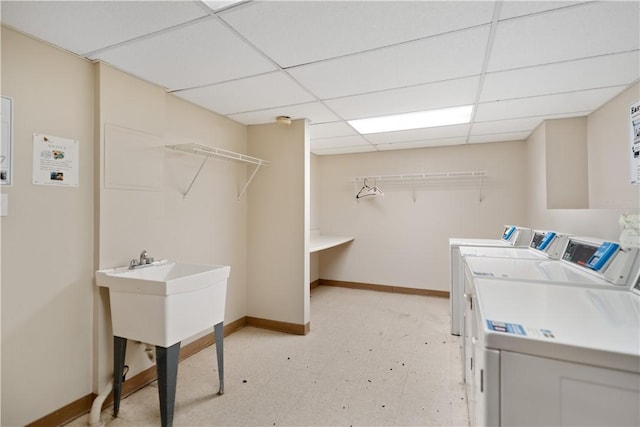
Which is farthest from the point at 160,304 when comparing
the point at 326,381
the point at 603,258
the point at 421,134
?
the point at 421,134

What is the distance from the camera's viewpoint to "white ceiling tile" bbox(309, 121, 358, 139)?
10.8 ft

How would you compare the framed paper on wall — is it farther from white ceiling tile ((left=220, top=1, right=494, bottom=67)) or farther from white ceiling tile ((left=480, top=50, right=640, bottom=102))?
white ceiling tile ((left=480, top=50, right=640, bottom=102))

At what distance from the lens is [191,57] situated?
1827mm

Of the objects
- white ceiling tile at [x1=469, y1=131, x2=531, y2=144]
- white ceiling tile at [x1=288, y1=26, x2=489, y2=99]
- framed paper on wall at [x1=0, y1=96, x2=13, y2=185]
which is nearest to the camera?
framed paper on wall at [x1=0, y1=96, x2=13, y2=185]

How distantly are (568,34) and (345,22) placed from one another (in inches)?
46.7

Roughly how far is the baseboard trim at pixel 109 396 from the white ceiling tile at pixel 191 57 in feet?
7.03

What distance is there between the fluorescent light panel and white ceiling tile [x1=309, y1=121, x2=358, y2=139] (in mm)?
95

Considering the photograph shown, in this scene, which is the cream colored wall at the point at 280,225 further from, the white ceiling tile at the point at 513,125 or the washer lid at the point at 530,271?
the white ceiling tile at the point at 513,125

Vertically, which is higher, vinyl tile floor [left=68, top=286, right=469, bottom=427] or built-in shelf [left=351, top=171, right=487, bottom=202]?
built-in shelf [left=351, top=171, right=487, bottom=202]

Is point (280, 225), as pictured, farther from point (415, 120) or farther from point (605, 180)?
point (605, 180)

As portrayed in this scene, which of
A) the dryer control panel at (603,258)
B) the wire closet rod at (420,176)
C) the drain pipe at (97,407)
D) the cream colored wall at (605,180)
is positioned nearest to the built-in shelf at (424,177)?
the wire closet rod at (420,176)

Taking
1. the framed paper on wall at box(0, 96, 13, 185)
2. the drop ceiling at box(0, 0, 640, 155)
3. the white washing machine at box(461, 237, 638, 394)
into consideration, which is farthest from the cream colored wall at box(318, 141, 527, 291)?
the framed paper on wall at box(0, 96, 13, 185)

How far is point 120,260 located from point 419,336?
8.97ft

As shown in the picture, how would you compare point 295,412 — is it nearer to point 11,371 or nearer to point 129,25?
point 11,371
